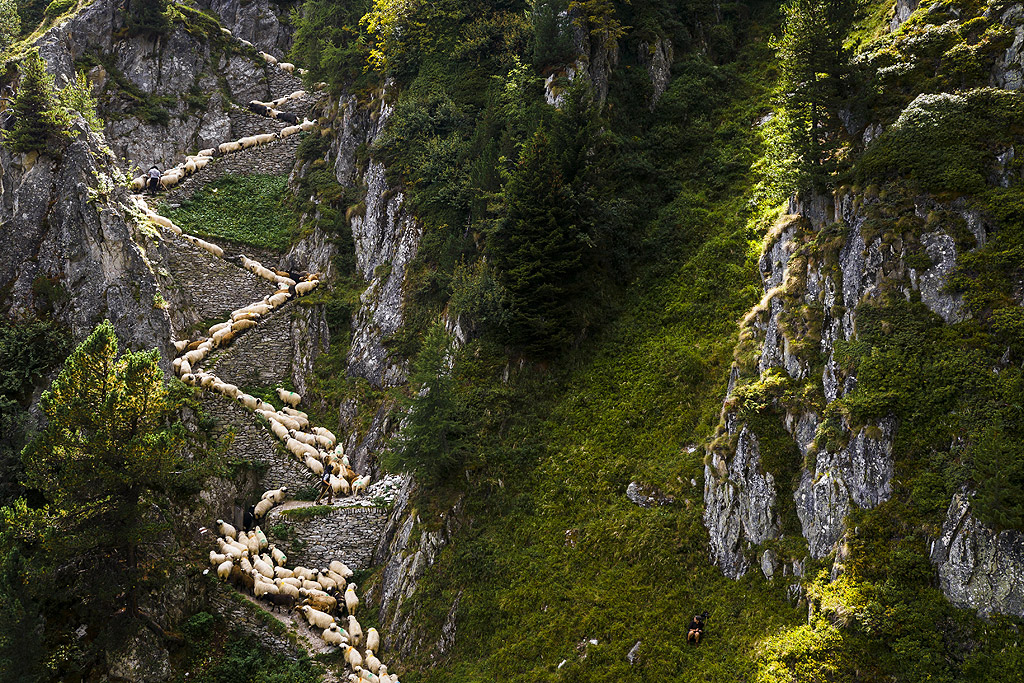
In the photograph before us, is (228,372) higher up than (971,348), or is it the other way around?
(971,348)

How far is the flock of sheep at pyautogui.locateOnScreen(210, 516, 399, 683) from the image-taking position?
71.2 feet

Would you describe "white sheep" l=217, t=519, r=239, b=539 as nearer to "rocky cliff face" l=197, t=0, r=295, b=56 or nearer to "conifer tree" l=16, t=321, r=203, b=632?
"conifer tree" l=16, t=321, r=203, b=632

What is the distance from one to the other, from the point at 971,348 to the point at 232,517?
87.3ft

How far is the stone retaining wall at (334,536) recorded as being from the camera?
25.2 metres

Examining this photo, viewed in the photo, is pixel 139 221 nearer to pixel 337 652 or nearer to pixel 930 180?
pixel 337 652

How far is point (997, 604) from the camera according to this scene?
39.1 ft

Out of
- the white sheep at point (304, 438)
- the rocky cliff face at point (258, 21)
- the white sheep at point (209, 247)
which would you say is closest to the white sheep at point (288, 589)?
the white sheep at point (304, 438)

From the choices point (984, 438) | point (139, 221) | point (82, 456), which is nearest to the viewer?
point (984, 438)

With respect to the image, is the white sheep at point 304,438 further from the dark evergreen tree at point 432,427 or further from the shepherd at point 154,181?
the shepherd at point 154,181

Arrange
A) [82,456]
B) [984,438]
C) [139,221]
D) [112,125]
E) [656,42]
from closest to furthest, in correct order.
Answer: [984,438] < [82,456] < [139,221] < [656,42] < [112,125]

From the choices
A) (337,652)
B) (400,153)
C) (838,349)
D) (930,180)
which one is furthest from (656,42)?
(337,652)

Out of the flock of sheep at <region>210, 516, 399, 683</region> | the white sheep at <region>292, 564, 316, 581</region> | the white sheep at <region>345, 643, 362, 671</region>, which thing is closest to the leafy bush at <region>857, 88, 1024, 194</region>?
the white sheep at <region>345, 643, 362, 671</region>

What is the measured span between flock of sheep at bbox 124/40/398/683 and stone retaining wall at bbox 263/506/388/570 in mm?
471

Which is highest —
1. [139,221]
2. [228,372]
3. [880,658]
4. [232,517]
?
[880,658]
